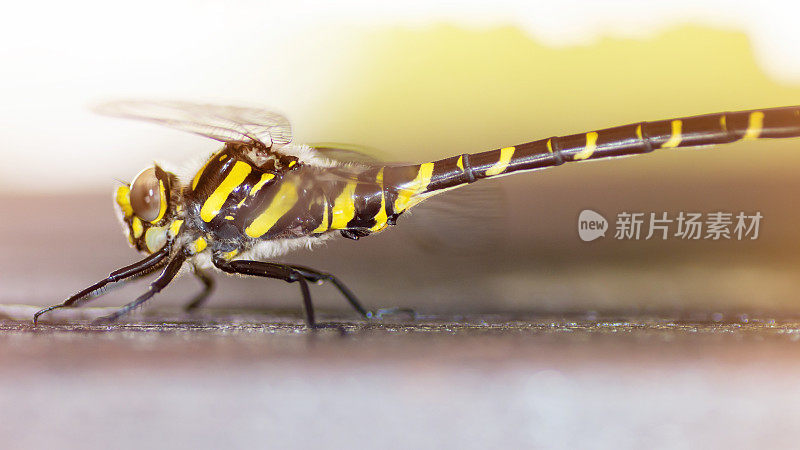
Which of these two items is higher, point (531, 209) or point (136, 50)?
point (136, 50)

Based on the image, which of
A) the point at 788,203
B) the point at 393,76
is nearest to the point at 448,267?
the point at 393,76

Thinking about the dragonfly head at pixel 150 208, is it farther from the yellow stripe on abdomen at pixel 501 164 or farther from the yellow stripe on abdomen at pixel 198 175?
the yellow stripe on abdomen at pixel 501 164

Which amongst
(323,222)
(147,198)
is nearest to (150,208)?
(147,198)

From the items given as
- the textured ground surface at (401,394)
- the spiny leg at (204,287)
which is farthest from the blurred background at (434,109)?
the textured ground surface at (401,394)

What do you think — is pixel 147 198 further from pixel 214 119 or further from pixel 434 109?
pixel 434 109

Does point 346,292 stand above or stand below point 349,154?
below

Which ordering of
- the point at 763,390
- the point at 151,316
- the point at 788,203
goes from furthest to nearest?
the point at 788,203, the point at 151,316, the point at 763,390

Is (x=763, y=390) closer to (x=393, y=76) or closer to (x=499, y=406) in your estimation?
(x=499, y=406)
